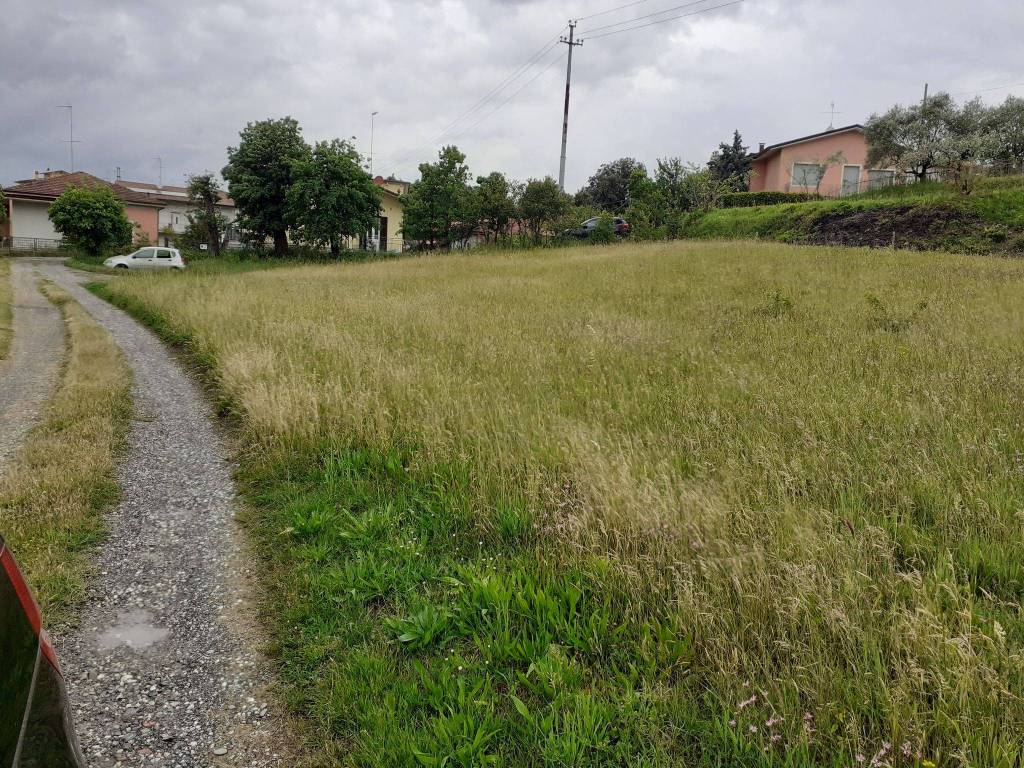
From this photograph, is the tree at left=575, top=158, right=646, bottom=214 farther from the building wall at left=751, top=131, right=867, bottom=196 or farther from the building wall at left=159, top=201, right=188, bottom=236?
the building wall at left=159, top=201, right=188, bottom=236

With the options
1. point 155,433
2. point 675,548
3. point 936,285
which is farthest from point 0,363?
point 936,285

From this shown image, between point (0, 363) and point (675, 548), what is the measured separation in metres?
11.4

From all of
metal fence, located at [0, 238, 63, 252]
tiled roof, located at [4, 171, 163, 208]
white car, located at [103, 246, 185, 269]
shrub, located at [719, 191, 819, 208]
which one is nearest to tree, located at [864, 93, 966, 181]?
shrub, located at [719, 191, 819, 208]

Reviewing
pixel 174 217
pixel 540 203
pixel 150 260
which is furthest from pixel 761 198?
pixel 174 217

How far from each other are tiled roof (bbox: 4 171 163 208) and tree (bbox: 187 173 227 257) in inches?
258

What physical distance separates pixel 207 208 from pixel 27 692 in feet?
144

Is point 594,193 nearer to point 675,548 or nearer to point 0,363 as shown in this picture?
point 0,363

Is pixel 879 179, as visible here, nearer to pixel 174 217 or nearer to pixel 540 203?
pixel 540 203

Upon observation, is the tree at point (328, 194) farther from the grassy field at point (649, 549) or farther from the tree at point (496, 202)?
the grassy field at point (649, 549)

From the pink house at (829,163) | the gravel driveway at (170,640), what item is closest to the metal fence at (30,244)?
the gravel driveway at (170,640)

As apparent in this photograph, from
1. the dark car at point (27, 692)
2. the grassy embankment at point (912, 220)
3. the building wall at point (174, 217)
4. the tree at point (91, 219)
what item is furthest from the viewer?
the building wall at point (174, 217)

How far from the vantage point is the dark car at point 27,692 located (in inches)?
50.1

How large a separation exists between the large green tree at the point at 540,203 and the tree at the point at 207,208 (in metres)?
20.1

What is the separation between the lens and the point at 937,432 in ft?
15.2
